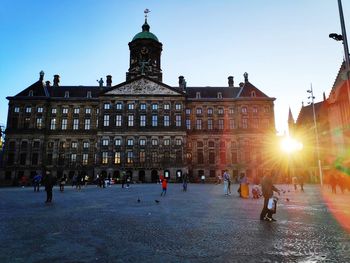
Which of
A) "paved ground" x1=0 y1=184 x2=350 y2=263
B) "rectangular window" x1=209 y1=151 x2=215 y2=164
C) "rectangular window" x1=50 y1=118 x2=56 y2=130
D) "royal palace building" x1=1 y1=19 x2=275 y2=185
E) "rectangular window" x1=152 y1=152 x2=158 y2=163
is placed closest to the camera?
"paved ground" x1=0 y1=184 x2=350 y2=263

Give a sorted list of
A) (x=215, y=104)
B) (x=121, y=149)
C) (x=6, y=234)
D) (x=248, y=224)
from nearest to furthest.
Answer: (x=6, y=234) < (x=248, y=224) < (x=121, y=149) < (x=215, y=104)

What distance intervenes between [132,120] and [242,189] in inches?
1481

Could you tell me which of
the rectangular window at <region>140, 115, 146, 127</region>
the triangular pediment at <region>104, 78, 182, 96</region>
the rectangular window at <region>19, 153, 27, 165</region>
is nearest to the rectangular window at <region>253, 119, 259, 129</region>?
the triangular pediment at <region>104, 78, 182, 96</region>

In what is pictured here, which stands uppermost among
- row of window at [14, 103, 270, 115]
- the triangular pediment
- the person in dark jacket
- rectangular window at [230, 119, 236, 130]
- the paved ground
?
the triangular pediment

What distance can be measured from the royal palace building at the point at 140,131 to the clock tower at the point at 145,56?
22 cm

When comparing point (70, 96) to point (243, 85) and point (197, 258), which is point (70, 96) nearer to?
point (243, 85)

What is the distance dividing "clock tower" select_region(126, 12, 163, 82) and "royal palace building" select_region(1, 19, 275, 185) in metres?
0.22

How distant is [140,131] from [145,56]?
16976 millimetres

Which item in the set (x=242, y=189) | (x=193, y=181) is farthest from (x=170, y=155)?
(x=242, y=189)

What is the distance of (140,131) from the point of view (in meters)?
52.8

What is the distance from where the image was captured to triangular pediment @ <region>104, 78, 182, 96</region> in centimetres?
5434

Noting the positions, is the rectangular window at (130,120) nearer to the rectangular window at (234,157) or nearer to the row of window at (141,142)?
the row of window at (141,142)

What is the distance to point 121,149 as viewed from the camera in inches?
2055

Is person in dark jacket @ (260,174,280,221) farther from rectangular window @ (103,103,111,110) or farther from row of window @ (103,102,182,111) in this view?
rectangular window @ (103,103,111,110)
